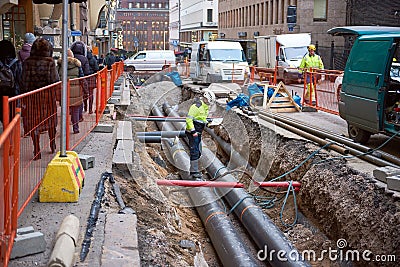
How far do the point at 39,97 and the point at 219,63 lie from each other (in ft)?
74.0

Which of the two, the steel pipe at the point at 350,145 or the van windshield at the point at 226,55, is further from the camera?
the van windshield at the point at 226,55

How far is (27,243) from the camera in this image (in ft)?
16.4

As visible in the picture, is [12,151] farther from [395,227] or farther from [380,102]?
[380,102]

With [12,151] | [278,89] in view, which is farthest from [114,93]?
[12,151]

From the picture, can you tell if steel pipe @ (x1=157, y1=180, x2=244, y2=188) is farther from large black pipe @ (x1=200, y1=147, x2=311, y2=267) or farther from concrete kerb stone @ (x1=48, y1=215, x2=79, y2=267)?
concrete kerb stone @ (x1=48, y1=215, x2=79, y2=267)

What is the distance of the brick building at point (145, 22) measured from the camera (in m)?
141

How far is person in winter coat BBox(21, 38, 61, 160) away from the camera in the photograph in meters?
6.57

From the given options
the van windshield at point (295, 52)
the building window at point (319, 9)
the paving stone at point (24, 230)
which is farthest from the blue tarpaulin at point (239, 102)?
the building window at point (319, 9)

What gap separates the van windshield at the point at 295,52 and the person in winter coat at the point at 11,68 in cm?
2434

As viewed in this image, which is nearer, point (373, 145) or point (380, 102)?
point (380, 102)

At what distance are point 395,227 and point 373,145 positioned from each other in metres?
4.38

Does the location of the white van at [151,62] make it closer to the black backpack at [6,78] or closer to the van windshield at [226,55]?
the van windshield at [226,55]

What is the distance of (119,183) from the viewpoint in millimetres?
8398

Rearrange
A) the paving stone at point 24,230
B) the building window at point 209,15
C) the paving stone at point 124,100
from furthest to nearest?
the building window at point 209,15 → the paving stone at point 124,100 → the paving stone at point 24,230
